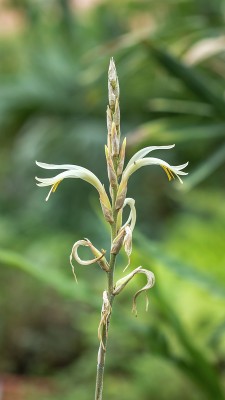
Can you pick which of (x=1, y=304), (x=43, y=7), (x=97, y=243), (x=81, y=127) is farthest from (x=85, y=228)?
(x=43, y=7)

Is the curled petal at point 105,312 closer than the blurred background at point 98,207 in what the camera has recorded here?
Yes

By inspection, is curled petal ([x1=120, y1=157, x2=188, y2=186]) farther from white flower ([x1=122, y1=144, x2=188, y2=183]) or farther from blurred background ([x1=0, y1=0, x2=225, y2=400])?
blurred background ([x1=0, y1=0, x2=225, y2=400])

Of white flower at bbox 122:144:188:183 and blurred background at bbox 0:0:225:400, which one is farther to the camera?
blurred background at bbox 0:0:225:400

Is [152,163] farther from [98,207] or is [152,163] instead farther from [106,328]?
[98,207]

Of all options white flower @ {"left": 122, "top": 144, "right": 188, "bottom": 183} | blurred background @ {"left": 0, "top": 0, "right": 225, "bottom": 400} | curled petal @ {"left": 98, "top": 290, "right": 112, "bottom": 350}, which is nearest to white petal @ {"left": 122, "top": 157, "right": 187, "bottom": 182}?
white flower @ {"left": 122, "top": 144, "right": 188, "bottom": 183}

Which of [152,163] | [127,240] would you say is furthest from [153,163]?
[127,240]

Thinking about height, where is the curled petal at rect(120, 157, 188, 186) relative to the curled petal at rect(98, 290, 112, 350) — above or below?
above

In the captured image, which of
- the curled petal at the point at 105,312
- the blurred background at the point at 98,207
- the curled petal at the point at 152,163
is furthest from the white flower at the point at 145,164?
the blurred background at the point at 98,207

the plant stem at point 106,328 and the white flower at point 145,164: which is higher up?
the white flower at point 145,164

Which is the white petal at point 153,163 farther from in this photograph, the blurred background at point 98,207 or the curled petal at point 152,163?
the blurred background at point 98,207
